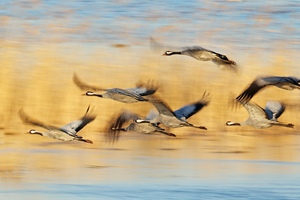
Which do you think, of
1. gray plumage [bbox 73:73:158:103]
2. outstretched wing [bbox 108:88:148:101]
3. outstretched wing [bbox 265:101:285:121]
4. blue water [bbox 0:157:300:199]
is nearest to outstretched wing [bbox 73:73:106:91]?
gray plumage [bbox 73:73:158:103]

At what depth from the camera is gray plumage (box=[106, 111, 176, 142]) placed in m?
11.7

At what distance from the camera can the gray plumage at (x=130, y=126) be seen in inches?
460

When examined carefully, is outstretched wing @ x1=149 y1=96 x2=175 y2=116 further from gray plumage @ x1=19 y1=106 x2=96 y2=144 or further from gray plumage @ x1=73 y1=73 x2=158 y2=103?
gray plumage @ x1=19 y1=106 x2=96 y2=144

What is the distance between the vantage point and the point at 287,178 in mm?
11211

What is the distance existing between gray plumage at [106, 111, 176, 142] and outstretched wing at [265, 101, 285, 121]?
884 millimetres

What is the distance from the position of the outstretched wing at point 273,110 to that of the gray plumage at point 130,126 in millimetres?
884

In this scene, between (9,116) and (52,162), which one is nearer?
(52,162)

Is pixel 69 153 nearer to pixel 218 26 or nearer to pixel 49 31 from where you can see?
pixel 49 31

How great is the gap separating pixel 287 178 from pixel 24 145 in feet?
8.38

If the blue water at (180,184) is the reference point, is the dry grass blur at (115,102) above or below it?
above

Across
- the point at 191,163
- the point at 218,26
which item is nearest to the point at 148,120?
the point at 191,163

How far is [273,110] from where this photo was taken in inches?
455

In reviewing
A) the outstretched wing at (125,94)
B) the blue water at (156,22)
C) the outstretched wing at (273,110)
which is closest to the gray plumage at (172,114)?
the outstretched wing at (125,94)

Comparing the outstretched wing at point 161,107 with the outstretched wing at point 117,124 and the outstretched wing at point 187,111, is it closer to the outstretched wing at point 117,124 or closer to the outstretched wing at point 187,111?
the outstretched wing at point 187,111
